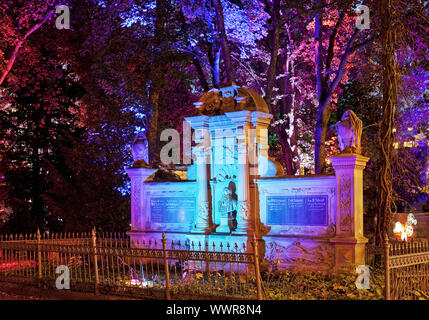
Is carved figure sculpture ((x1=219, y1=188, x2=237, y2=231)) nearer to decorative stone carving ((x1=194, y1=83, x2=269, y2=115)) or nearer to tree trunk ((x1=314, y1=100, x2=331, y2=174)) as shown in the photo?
decorative stone carving ((x1=194, y1=83, x2=269, y2=115))

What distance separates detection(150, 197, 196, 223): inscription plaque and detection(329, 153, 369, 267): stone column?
461 cm

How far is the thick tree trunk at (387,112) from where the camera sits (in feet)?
35.3

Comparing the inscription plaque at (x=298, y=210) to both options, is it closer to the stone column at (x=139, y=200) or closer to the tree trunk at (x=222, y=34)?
the stone column at (x=139, y=200)

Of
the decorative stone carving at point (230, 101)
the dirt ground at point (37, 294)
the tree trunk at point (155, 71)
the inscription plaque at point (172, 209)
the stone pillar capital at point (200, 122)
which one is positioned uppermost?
the tree trunk at point (155, 71)

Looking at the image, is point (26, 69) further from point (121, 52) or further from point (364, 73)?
point (364, 73)

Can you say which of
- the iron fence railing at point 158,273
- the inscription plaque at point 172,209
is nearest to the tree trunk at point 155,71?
the inscription plaque at point 172,209

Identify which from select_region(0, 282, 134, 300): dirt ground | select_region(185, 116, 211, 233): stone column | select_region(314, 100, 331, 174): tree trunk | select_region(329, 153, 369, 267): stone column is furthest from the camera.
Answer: select_region(314, 100, 331, 174): tree trunk

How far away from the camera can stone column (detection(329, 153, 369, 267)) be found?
38.3ft

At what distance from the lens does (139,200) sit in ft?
52.5

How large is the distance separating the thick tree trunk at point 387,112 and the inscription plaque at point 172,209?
5.75 meters

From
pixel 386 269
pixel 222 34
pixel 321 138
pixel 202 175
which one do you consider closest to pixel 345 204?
pixel 386 269

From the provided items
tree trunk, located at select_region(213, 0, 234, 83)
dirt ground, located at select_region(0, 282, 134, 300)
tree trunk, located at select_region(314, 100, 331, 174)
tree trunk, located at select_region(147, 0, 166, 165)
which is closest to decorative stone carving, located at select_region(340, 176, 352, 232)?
dirt ground, located at select_region(0, 282, 134, 300)

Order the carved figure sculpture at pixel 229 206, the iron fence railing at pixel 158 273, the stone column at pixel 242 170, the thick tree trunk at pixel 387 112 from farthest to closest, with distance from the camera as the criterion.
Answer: the carved figure sculpture at pixel 229 206, the stone column at pixel 242 170, the thick tree trunk at pixel 387 112, the iron fence railing at pixel 158 273

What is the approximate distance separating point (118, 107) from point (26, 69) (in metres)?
6.27
